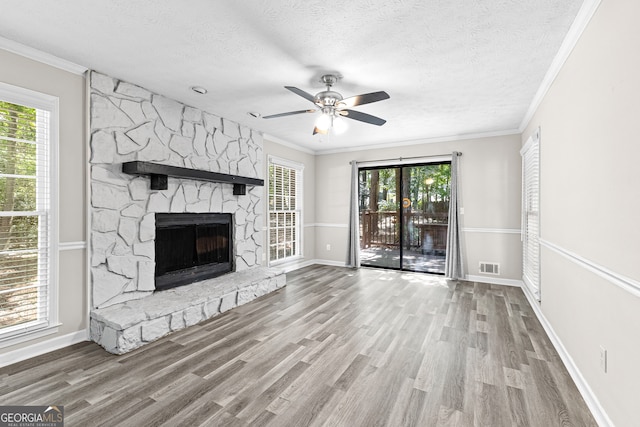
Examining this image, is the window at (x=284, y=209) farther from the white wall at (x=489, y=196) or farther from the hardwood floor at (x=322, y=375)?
the hardwood floor at (x=322, y=375)

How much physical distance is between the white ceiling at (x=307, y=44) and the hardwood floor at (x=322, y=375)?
266cm

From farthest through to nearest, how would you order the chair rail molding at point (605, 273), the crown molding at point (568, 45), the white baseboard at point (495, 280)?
the white baseboard at point (495, 280)
the crown molding at point (568, 45)
the chair rail molding at point (605, 273)

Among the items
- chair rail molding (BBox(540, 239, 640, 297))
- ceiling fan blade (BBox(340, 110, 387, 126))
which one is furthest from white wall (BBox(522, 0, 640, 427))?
ceiling fan blade (BBox(340, 110, 387, 126))

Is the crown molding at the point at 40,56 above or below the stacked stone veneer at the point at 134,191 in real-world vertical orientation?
above

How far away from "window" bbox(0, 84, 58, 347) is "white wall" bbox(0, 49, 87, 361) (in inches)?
2.8

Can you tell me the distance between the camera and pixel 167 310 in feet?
9.93

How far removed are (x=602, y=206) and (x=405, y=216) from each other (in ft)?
13.7

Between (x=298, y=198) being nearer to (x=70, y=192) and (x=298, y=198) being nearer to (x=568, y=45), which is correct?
(x=70, y=192)

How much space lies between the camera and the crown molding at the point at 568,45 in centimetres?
195

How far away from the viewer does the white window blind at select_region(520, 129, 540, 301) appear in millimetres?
3631

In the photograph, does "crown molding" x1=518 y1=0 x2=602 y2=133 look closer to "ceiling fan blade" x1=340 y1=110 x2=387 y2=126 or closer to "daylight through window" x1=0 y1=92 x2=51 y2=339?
"ceiling fan blade" x1=340 y1=110 x2=387 y2=126

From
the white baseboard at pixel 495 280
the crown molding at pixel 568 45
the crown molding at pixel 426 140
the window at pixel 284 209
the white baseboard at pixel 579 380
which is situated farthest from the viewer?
the window at pixel 284 209

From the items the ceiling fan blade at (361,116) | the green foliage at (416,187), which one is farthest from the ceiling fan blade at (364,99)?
the green foliage at (416,187)

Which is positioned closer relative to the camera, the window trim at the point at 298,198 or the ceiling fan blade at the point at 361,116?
the ceiling fan blade at the point at 361,116
